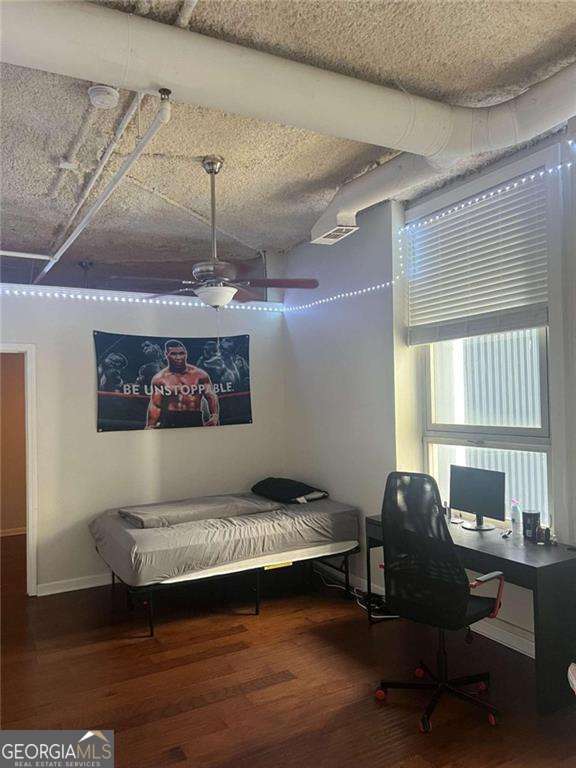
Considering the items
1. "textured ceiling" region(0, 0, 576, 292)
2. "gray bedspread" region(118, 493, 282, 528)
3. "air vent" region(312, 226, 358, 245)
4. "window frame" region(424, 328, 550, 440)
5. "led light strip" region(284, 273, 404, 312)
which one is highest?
"textured ceiling" region(0, 0, 576, 292)

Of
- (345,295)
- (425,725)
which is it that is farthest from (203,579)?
(345,295)

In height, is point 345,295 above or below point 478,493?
above

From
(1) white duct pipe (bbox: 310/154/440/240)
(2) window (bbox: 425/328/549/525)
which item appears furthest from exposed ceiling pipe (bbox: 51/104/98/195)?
(2) window (bbox: 425/328/549/525)

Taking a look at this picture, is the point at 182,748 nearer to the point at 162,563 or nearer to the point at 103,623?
the point at 162,563

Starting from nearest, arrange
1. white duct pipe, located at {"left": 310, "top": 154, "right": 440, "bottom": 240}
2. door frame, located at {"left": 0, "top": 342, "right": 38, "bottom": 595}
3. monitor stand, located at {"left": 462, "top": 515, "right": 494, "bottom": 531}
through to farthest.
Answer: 1. white duct pipe, located at {"left": 310, "top": 154, "right": 440, "bottom": 240}
2. monitor stand, located at {"left": 462, "top": 515, "right": 494, "bottom": 531}
3. door frame, located at {"left": 0, "top": 342, "right": 38, "bottom": 595}

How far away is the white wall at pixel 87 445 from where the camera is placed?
182 inches

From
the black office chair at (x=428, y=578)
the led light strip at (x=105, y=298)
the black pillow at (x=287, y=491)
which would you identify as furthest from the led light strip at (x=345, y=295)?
the black office chair at (x=428, y=578)

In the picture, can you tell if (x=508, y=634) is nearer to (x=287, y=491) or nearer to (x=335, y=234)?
(x=287, y=491)

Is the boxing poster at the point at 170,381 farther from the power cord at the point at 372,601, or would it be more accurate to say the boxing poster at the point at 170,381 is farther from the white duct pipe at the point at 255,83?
the white duct pipe at the point at 255,83

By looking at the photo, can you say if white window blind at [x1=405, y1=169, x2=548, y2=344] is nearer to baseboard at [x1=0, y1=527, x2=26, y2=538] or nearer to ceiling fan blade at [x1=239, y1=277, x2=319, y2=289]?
ceiling fan blade at [x1=239, y1=277, x2=319, y2=289]

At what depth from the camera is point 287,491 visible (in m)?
4.93

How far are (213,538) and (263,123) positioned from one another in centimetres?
272

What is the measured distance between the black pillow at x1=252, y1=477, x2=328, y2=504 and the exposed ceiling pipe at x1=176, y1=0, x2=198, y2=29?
3.57 meters

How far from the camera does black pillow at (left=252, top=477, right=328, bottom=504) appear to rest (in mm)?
4785
